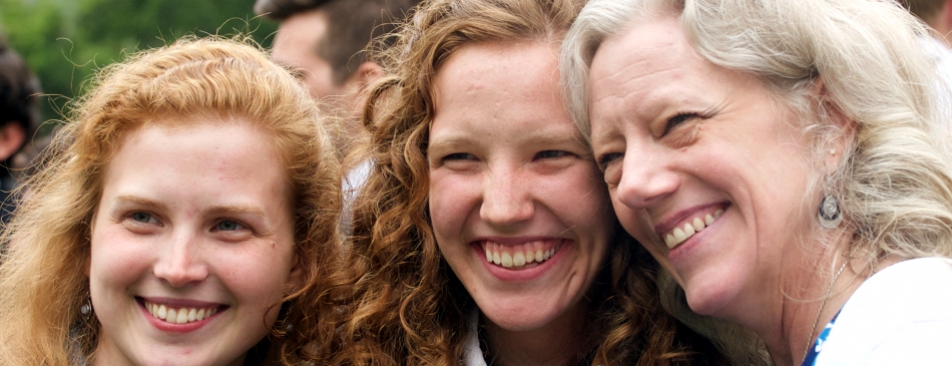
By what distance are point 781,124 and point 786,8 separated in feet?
0.86

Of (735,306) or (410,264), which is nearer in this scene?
(735,306)

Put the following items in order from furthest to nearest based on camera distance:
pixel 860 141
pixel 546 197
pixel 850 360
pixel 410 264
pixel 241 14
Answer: pixel 241 14 → pixel 410 264 → pixel 546 197 → pixel 860 141 → pixel 850 360

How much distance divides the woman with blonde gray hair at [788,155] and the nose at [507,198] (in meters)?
0.31

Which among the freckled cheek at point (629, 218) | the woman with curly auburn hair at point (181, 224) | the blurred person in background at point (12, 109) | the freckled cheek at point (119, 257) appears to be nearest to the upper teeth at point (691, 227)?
the freckled cheek at point (629, 218)

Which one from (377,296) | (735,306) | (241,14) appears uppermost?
(735,306)

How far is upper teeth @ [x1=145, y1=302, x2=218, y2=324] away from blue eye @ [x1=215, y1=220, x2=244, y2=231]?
0.75 feet

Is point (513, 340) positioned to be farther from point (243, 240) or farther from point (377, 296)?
point (243, 240)

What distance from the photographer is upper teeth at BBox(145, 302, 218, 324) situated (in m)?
2.52

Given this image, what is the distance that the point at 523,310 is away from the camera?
8.25 ft

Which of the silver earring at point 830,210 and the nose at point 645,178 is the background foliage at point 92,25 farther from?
the silver earring at point 830,210

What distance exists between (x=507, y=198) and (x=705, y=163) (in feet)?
1.78

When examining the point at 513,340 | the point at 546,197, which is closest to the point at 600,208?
the point at 546,197

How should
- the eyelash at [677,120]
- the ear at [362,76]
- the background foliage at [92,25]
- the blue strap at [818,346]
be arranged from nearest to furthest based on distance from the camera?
the blue strap at [818,346]
the eyelash at [677,120]
the ear at [362,76]
the background foliage at [92,25]

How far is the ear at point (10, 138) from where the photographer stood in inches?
160
